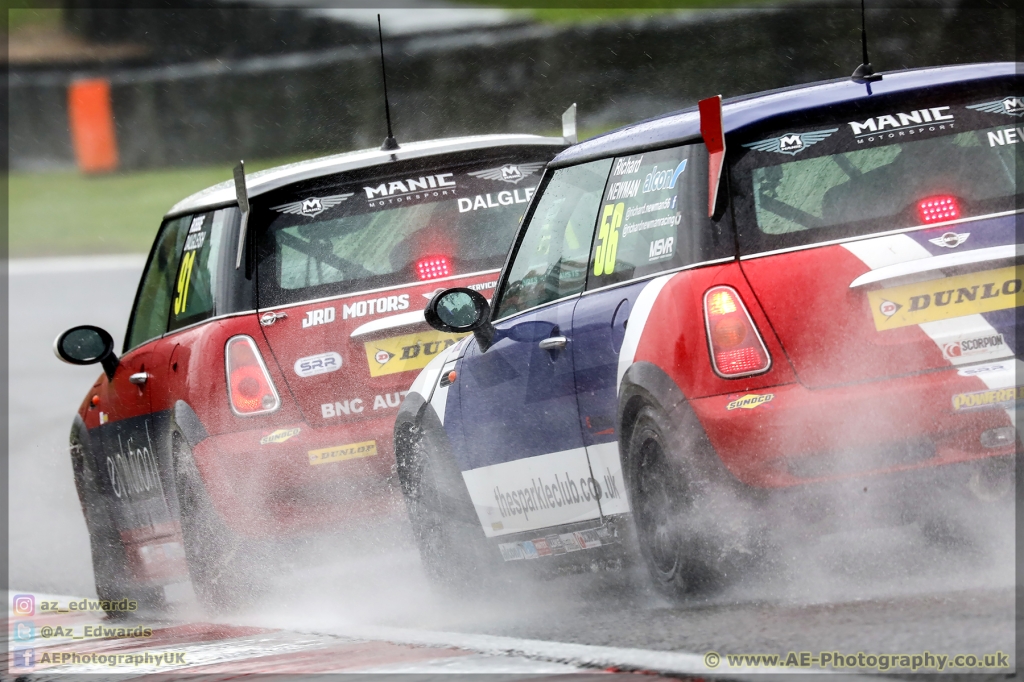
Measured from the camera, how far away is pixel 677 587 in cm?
570

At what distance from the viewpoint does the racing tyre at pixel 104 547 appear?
899cm

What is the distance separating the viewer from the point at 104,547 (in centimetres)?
927

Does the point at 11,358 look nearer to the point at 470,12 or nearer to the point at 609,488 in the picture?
the point at 470,12

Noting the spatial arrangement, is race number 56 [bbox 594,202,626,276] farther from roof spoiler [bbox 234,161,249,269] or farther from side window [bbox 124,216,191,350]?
side window [bbox 124,216,191,350]

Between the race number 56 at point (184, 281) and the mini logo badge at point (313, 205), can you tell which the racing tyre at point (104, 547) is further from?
the mini logo badge at point (313, 205)

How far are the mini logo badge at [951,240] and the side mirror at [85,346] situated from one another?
15.8 ft

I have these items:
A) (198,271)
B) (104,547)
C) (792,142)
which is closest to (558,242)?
(792,142)

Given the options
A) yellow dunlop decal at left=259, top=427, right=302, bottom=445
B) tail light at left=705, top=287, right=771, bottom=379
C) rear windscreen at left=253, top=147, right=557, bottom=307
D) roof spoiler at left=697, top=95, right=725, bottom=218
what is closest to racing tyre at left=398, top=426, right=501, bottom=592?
yellow dunlop decal at left=259, top=427, right=302, bottom=445

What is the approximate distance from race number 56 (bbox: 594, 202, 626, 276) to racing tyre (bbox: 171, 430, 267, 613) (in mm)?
2295

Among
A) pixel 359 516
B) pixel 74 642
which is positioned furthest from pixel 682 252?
pixel 74 642

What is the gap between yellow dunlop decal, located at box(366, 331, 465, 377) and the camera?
7.61 metres

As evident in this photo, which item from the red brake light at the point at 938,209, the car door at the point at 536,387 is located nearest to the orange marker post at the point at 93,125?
the car door at the point at 536,387

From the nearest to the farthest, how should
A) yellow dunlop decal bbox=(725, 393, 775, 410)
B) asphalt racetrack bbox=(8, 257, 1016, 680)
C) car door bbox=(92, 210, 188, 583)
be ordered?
asphalt racetrack bbox=(8, 257, 1016, 680)
yellow dunlop decal bbox=(725, 393, 775, 410)
car door bbox=(92, 210, 188, 583)

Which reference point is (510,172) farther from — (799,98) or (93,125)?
(93,125)
